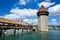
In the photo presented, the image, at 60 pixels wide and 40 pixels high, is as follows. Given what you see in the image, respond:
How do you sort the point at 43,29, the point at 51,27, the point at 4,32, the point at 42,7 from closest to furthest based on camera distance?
the point at 4,32
the point at 43,29
the point at 42,7
the point at 51,27

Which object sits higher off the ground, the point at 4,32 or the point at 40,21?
the point at 40,21

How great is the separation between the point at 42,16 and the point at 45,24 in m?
2.73

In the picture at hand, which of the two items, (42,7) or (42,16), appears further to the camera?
(42,7)

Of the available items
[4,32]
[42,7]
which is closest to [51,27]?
[42,7]

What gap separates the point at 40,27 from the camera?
4253 cm

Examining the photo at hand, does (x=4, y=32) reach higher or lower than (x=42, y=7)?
lower

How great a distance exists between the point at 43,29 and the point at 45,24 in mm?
1717

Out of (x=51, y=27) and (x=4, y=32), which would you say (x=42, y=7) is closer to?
(x=4, y=32)

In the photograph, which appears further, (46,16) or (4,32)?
(46,16)

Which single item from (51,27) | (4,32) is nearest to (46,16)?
(4,32)

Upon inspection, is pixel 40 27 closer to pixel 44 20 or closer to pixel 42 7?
pixel 44 20

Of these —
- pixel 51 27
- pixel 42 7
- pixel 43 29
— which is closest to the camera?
pixel 43 29

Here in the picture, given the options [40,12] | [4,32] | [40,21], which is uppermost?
[40,12]

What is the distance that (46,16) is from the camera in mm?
42594
